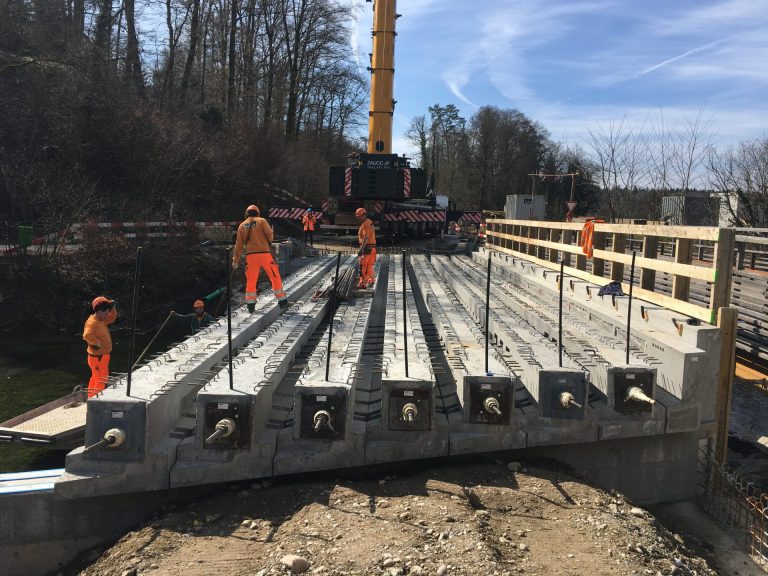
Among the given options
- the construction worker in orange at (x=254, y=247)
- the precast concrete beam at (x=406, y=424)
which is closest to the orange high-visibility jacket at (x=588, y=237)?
the construction worker in orange at (x=254, y=247)

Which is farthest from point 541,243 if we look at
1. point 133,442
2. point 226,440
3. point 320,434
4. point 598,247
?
point 133,442

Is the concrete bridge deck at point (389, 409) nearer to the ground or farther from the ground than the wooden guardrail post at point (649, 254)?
nearer to the ground

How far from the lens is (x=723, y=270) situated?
17.5 ft

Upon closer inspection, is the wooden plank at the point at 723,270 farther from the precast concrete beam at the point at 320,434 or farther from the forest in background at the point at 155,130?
the forest in background at the point at 155,130

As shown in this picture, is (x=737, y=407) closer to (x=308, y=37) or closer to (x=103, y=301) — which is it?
(x=103, y=301)

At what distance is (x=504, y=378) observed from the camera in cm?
440

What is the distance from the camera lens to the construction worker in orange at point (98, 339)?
6000 millimetres

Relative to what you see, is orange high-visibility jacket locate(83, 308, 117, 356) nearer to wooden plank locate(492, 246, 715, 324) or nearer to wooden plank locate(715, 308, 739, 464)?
wooden plank locate(492, 246, 715, 324)

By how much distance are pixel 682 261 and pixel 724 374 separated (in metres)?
1.32

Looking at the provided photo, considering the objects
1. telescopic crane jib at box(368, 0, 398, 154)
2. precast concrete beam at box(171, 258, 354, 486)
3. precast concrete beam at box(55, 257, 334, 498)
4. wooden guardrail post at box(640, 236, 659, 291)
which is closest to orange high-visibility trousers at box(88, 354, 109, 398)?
precast concrete beam at box(55, 257, 334, 498)

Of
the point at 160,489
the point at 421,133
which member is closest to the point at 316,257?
the point at 160,489

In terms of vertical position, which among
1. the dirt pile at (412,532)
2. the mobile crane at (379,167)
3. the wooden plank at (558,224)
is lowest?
the dirt pile at (412,532)

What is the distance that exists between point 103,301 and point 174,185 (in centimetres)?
1502

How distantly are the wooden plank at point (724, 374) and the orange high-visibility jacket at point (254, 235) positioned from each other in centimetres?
513
